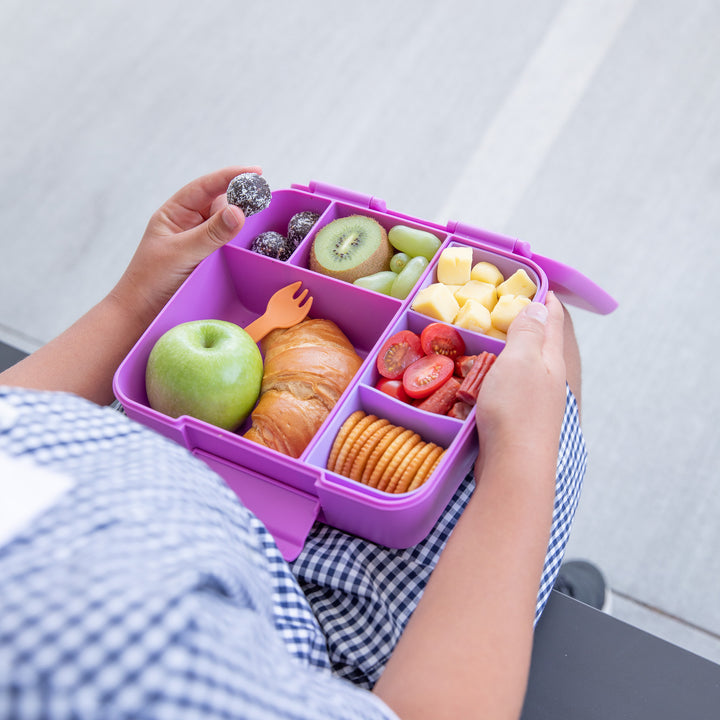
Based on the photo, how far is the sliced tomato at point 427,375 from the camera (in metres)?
0.74

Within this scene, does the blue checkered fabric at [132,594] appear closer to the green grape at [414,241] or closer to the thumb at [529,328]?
the thumb at [529,328]

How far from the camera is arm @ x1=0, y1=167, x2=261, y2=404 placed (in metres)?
0.78

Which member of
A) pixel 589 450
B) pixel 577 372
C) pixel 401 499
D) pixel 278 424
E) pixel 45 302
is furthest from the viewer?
pixel 45 302

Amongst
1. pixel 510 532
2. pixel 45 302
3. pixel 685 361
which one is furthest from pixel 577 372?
pixel 45 302

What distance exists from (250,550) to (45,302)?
55.2 inches

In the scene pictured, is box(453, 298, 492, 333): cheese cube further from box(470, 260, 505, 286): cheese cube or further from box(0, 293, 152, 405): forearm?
box(0, 293, 152, 405): forearm

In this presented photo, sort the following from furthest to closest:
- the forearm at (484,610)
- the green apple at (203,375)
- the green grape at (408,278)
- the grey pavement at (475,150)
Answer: the grey pavement at (475,150) → the green grape at (408,278) → the green apple at (203,375) → the forearm at (484,610)

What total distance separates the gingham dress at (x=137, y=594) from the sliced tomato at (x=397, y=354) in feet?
0.83

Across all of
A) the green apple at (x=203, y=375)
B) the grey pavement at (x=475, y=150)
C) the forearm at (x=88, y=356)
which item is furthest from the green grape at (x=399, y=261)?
the grey pavement at (x=475, y=150)

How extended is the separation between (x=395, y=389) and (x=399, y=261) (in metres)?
0.21

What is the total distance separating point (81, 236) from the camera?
1.75 metres

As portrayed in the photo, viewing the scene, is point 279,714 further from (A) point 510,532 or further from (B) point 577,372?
(B) point 577,372

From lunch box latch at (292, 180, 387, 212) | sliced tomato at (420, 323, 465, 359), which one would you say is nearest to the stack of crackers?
sliced tomato at (420, 323, 465, 359)

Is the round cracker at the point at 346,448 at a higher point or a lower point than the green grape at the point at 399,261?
lower
